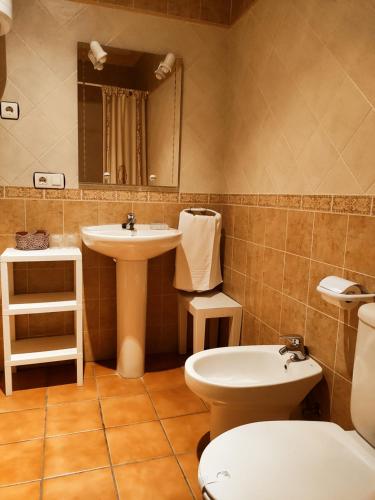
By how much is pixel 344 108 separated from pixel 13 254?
5.72 ft

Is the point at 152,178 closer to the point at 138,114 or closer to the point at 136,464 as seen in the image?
the point at 138,114

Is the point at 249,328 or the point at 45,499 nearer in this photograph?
the point at 45,499

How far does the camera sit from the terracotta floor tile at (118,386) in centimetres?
217

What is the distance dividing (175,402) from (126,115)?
172 centimetres

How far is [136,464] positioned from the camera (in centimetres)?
161

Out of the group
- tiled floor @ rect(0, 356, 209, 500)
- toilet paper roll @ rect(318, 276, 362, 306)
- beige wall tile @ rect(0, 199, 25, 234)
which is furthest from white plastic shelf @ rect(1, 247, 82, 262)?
toilet paper roll @ rect(318, 276, 362, 306)

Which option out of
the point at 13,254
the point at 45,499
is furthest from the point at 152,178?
the point at 45,499

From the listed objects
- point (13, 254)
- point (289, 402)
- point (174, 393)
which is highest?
point (13, 254)

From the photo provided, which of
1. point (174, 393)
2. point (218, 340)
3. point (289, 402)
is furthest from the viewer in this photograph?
point (218, 340)

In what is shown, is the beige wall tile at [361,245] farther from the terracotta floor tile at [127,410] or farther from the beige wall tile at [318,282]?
the terracotta floor tile at [127,410]

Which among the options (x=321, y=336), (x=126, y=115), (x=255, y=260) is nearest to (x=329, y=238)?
(x=321, y=336)

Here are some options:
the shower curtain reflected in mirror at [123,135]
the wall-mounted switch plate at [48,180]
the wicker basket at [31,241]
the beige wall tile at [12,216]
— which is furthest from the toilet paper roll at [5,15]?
the wicker basket at [31,241]

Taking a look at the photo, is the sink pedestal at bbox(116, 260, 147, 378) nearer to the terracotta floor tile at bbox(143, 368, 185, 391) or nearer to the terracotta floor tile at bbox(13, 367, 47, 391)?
the terracotta floor tile at bbox(143, 368, 185, 391)

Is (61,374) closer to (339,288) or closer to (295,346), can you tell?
(295,346)
